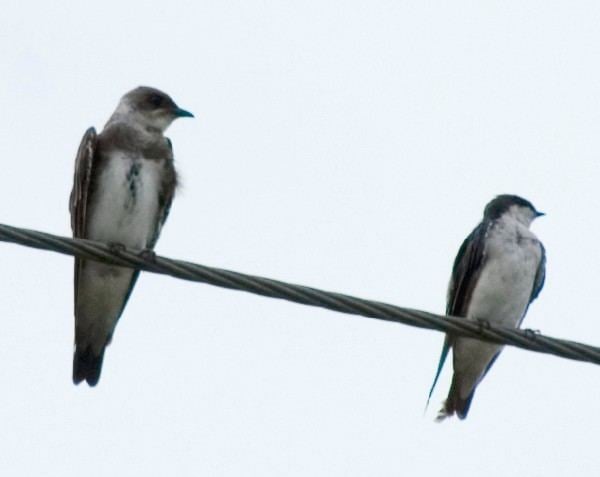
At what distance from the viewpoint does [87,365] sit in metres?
8.89

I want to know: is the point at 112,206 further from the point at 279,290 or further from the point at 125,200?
the point at 279,290

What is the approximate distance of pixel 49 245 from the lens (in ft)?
19.6

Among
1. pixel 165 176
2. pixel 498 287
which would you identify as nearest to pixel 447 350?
pixel 498 287

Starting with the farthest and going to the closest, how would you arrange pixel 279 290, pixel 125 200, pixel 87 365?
pixel 87 365
pixel 125 200
pixel 279 290

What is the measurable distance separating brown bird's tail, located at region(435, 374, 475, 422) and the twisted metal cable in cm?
327

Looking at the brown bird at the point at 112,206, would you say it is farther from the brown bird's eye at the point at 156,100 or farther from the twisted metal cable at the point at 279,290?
the twisted metal cable at the point at 279,290

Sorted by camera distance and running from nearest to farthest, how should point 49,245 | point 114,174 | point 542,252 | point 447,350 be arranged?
point 49,245 < point 114,174 < point 447,350 < point 542,252

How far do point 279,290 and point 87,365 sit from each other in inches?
125

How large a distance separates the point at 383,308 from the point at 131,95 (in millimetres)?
3850

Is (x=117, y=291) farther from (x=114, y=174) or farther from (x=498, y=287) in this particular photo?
(x=498, y=287)

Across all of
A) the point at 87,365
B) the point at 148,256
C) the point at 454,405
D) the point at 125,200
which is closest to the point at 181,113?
the point at 125,200

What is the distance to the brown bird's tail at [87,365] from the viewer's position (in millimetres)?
8859

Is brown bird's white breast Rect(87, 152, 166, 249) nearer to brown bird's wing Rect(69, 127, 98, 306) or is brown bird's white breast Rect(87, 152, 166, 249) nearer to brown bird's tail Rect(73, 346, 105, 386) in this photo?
brown bird's wing Rect(69, 127, 98, 306)

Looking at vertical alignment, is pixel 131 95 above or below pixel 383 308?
above
